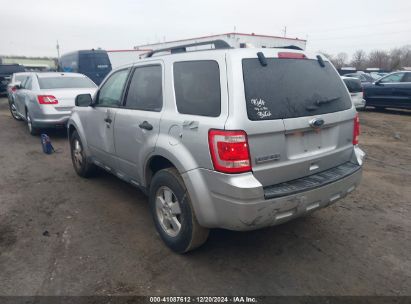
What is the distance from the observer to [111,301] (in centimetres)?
252

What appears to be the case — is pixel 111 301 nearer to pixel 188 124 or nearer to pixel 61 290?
pixel 61 290

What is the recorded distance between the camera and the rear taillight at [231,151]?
2436mm

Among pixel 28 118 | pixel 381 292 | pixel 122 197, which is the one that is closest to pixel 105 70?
pixel 28 118

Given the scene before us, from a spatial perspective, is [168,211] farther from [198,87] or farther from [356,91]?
[356,91]

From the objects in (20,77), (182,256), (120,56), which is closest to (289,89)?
(182,256)

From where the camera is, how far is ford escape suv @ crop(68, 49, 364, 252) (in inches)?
97.7

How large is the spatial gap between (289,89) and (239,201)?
3.44 feet

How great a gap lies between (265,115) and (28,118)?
311 inches

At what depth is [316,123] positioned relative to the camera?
279 cm

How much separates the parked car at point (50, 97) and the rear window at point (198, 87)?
18.2 ft

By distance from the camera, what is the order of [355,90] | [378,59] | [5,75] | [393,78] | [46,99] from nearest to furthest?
[46,99] < [355,90] < [393,78] < [5,75] < [378,59]

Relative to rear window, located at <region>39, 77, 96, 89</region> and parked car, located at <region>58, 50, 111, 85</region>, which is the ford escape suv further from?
parked car, located at <region>58, 50, 111, 85</region>

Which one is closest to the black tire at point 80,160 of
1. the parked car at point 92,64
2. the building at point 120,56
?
the parked car at point 92,64

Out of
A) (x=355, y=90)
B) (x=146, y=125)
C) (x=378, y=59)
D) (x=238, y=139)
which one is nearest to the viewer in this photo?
(x=238, y=139)
